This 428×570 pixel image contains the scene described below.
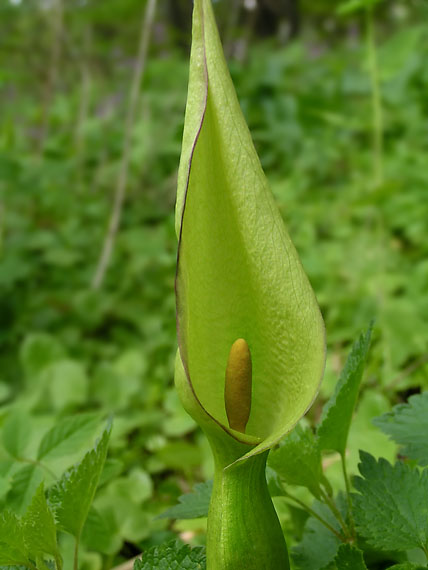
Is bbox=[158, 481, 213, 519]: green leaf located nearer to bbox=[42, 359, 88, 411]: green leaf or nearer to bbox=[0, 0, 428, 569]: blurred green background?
bbox=[0, 0, 428, 569]: blurred green background

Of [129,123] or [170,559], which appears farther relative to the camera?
[129,123]

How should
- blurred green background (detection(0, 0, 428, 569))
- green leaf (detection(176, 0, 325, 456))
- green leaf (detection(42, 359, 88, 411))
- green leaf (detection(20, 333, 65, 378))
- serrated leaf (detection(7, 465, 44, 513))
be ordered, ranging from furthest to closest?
green leaf (detection(20, 333, 65, 378)) → green leaf (detection(42, 359, 88, 411)) → blurred green background (detection(0, 0, 428, 569)) → serrated leaf (detection(7, 465, 44, 513)) → green leaf (detection(176, 0, 325, 456))

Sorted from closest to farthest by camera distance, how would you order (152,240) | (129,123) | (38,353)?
(38,353) < (129,123) < (152,240)

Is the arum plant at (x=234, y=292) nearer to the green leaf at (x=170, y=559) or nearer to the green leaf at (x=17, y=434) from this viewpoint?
the green leaf at (x=170, y=559)

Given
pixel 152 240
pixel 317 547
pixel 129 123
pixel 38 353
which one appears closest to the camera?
pixel 317 547

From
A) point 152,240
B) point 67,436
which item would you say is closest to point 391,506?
point 67,436

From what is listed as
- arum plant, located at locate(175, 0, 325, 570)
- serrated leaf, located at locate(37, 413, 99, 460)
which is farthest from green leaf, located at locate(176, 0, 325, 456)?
serrated leaf, located at locate(37, 413, 99, 460)

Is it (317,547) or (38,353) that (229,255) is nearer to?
(317,547)

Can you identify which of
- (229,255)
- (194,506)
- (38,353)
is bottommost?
(38,353)

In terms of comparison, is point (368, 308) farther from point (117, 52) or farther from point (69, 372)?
point (117, 52)
